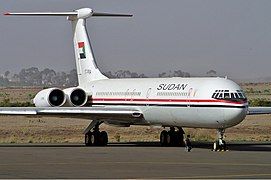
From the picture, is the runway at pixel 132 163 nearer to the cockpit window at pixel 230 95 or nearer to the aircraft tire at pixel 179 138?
the cockpit window at pixel 230 95

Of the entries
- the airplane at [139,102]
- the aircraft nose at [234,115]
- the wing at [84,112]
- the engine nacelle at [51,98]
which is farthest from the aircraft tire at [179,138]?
the engine nacelle at [51,98]

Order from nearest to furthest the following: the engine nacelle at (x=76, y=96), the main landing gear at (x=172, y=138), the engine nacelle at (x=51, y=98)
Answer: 1. the main landing gear at (x=172, y=138)
2. the engine nacelle at (x=51, y=98)
3. the engine nacelle at (x=76, y=96)

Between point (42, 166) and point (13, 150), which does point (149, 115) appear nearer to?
point (13, 150)

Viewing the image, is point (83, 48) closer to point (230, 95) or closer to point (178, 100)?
point (178, 100)

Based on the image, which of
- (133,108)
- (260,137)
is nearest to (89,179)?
(133,108)

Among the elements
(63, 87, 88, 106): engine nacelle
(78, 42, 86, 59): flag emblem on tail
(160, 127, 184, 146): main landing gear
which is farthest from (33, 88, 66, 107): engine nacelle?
(160, 127, 184, 146): main landing gear

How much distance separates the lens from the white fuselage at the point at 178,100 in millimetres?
31609

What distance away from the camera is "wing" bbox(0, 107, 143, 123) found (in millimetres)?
34406

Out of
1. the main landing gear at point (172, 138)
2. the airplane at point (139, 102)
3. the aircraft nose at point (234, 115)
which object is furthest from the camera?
the main landing gear at point (172, 138)

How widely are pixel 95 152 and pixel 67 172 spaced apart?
935 centimetres

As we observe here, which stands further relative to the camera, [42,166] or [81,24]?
[81,24]

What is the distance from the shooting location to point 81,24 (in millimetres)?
42688

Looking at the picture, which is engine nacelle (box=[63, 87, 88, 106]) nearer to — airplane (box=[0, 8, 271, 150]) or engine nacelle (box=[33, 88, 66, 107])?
airplane (box=[0, 8, 271, 150])

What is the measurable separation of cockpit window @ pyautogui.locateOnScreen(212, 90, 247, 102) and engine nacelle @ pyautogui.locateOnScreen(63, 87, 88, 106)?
9.30 m
